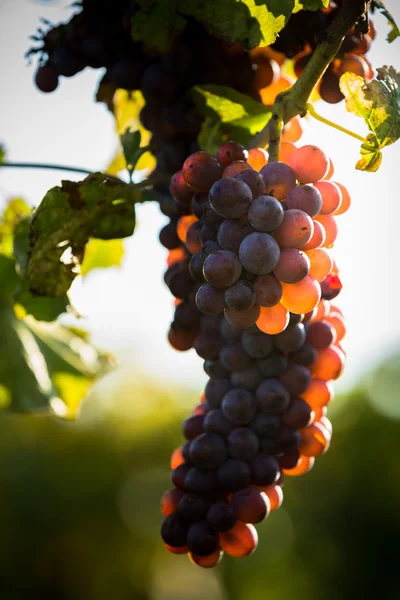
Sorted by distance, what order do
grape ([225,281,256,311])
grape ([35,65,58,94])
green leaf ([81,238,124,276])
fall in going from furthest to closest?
green leaf ([81,238,124,276]) < grape ([35,65,58,94]) < grape ([225,281,256,311])

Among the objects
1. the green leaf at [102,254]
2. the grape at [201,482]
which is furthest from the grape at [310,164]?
the green leaf at [102,254]

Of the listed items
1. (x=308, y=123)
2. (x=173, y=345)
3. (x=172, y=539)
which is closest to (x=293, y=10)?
(x=308, y=123)

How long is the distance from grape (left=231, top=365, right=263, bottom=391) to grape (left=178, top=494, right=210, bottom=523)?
7.1 inches

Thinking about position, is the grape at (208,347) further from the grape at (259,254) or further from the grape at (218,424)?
the grape at (259,254)

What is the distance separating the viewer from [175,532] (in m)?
0.90

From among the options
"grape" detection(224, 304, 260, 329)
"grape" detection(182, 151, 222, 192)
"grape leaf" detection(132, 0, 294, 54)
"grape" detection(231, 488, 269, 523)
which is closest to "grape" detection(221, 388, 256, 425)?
"grape" detection(231, 488, 269, 523)

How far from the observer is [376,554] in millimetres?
9531

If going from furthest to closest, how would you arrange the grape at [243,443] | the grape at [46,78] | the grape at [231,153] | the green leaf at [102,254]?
1. the green leaf at [102,254]
2. the grape at [46,78]
3. the grape at [243,443]
4. the grape at [231,153]

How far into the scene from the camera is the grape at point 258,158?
2.69 ft

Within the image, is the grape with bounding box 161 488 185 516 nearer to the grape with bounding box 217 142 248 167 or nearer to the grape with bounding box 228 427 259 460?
the grape with bounding box 228 427 259 460

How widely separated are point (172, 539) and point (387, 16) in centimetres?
83

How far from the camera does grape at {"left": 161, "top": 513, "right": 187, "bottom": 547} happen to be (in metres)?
0.90

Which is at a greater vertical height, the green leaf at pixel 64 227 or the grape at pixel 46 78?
the grape at pixel 46 78

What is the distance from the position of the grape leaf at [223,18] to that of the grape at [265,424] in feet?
1.78
